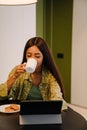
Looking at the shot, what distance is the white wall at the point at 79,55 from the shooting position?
404 cm

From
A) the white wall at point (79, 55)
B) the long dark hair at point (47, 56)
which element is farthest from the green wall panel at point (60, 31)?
the long dark hair at point (47, 56)

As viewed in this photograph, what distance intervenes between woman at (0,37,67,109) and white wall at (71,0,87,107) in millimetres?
2270

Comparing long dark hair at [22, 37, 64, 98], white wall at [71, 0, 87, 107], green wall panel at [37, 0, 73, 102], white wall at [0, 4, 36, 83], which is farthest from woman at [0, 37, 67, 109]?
green wall panel at [37, 0, 73, 102]

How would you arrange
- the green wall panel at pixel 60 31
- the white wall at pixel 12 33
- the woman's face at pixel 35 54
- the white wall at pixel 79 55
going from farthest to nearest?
1. the green wall panel at pixel 60 31
2. the white wall at pixel 79 55
3. the white wall at pixel 12 33
4. the woman's face at pixel 35 54

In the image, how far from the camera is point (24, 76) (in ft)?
6.22

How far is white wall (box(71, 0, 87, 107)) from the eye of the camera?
404cm

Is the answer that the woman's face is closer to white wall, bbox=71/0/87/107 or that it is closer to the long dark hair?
the long dark hair

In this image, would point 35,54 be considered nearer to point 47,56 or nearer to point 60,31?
point 47,56

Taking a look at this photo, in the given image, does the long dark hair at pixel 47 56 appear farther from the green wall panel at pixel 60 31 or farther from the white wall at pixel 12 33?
the green wall panel at pixel 60 31

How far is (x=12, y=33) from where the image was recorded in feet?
11.4

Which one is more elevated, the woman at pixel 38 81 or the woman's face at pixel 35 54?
the woman's face at pixel 35 54

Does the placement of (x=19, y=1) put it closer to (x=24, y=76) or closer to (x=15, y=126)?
(x=24, y=76)

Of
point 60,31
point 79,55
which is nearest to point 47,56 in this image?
point 79,55

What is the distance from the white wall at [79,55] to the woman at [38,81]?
2270mm
